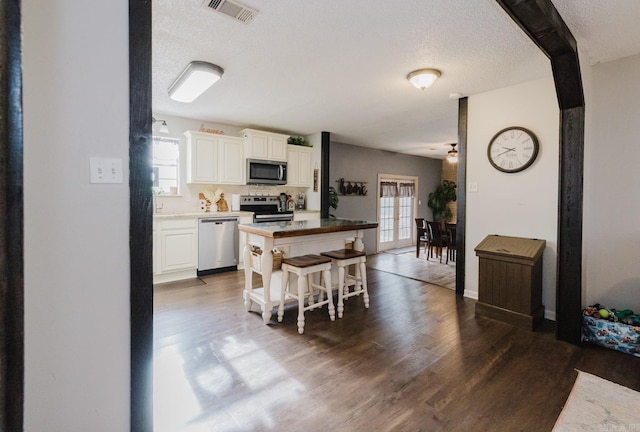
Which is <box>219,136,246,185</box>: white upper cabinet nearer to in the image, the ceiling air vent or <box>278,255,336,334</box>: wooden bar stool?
<box>278,255,336,334</box>: wooden bar stool

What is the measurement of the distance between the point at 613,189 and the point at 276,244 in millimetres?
3093

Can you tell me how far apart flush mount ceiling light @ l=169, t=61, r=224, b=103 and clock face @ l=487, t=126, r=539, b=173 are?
9.96 feet

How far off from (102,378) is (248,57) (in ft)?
8.31

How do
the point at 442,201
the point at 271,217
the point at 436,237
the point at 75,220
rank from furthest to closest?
the point at 442,201
the point at 436,237
the point at 271,217
the point at 75,220

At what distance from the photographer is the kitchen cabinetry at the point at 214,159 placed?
461cm

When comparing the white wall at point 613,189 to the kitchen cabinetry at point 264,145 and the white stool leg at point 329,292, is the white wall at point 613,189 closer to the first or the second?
the white stool leg at point 329,292

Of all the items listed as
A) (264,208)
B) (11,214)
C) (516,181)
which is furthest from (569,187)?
(264,208)

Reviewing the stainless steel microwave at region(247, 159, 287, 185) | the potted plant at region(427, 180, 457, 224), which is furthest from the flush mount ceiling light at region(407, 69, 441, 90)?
the potted plant at region(427, 180, 457, 224)

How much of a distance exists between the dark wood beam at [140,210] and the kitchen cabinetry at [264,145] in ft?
12.7

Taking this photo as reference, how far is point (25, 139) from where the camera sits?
3.28 ft

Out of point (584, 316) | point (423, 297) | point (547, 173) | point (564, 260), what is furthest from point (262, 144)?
point (584, 316)

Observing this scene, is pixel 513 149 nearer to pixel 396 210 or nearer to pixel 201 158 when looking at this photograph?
pixel 201 158

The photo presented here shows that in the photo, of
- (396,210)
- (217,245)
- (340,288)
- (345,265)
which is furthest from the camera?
(396,210)

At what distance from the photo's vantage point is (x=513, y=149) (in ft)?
10.8
